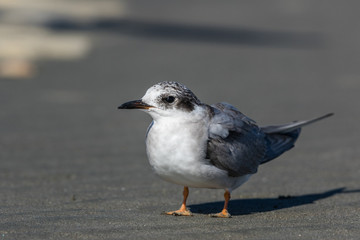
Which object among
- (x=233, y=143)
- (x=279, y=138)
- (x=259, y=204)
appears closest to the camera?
(x=233, y=143)

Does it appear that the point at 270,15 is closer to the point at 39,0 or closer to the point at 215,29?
the point at 215,29

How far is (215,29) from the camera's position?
59.0 feet

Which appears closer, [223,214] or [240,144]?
[223,214]

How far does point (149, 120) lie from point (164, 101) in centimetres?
466

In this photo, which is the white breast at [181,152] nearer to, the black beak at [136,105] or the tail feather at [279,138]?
the black beak at [136,105]

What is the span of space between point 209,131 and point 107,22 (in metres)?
12.6

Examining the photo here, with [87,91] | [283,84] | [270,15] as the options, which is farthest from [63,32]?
[270,15]

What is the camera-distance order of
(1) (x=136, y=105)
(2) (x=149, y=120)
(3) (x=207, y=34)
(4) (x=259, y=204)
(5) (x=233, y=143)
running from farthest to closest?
(3) (x=207, y=34) → (2) (x=149, y=120) → (4) (x=259, y=204) → (5) (x=233, y=143) → (1) (x=136, y=105)

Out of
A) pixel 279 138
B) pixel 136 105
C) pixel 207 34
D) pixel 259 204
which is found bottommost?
pixel 259 204

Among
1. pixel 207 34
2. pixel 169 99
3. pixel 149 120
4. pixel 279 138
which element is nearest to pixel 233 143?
pixel 169 99

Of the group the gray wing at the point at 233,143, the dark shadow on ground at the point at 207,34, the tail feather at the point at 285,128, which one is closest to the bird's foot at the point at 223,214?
the gray wing at the point at 233,143

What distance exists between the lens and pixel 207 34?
1738cm

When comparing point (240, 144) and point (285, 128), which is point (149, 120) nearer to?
point (285, 128)

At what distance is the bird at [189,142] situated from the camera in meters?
5.04
